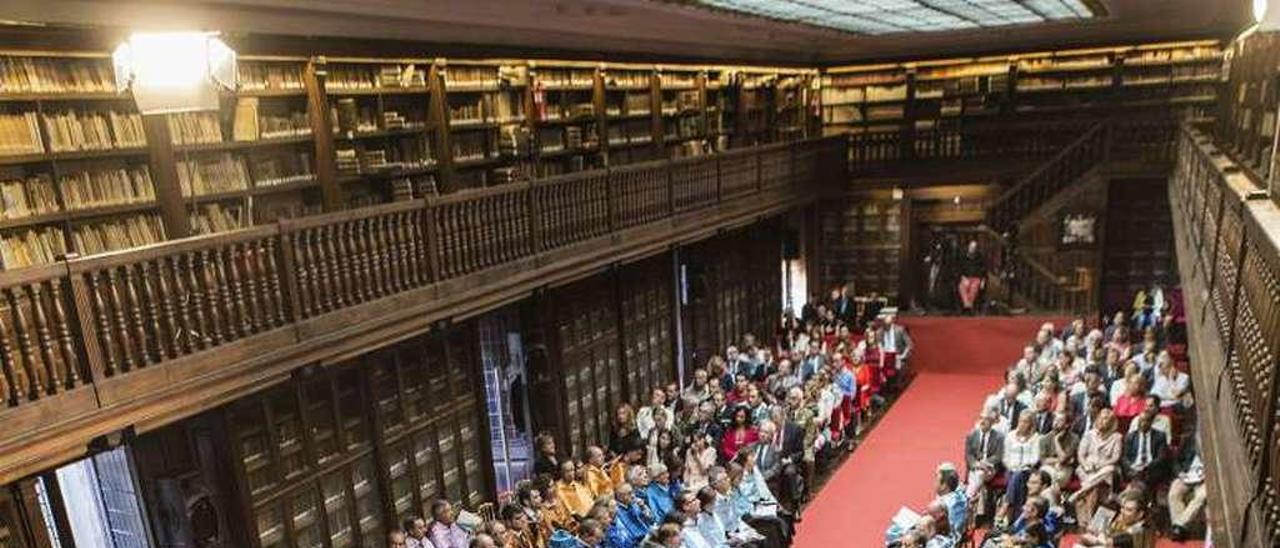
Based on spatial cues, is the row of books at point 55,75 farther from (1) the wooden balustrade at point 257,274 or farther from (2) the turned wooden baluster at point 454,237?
(2) the turned wooden baluster at point 454,237

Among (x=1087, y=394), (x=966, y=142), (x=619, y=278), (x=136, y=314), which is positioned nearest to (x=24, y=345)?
(x=136, y=314)

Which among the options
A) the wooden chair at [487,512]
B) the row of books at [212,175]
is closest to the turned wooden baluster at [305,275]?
the row of books at [212,175]

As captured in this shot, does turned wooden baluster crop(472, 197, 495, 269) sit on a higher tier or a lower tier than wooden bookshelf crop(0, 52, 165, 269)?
lower

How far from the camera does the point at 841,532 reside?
352 inches

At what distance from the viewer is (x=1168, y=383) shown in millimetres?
9133

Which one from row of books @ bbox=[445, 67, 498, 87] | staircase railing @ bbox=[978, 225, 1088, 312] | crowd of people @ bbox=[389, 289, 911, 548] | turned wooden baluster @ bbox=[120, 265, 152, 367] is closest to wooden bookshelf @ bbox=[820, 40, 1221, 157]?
staircase railing @ bbox=[978, 225, 1088, 312]

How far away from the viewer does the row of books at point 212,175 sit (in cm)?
664

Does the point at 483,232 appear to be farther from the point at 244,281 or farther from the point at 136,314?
the point at 136,314

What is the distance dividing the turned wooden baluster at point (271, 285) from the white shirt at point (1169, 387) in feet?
27.0

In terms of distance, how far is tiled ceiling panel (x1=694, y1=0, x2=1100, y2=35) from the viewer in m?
9.20

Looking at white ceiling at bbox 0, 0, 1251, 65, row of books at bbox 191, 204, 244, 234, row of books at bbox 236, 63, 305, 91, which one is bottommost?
row of books at bbox 191, 204, 244, 234

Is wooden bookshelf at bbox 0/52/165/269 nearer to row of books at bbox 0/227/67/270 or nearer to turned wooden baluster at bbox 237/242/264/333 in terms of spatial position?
row of books at bbox 0/227/67/270

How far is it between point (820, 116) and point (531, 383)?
928cm

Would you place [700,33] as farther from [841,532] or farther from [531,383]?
[841,532]
